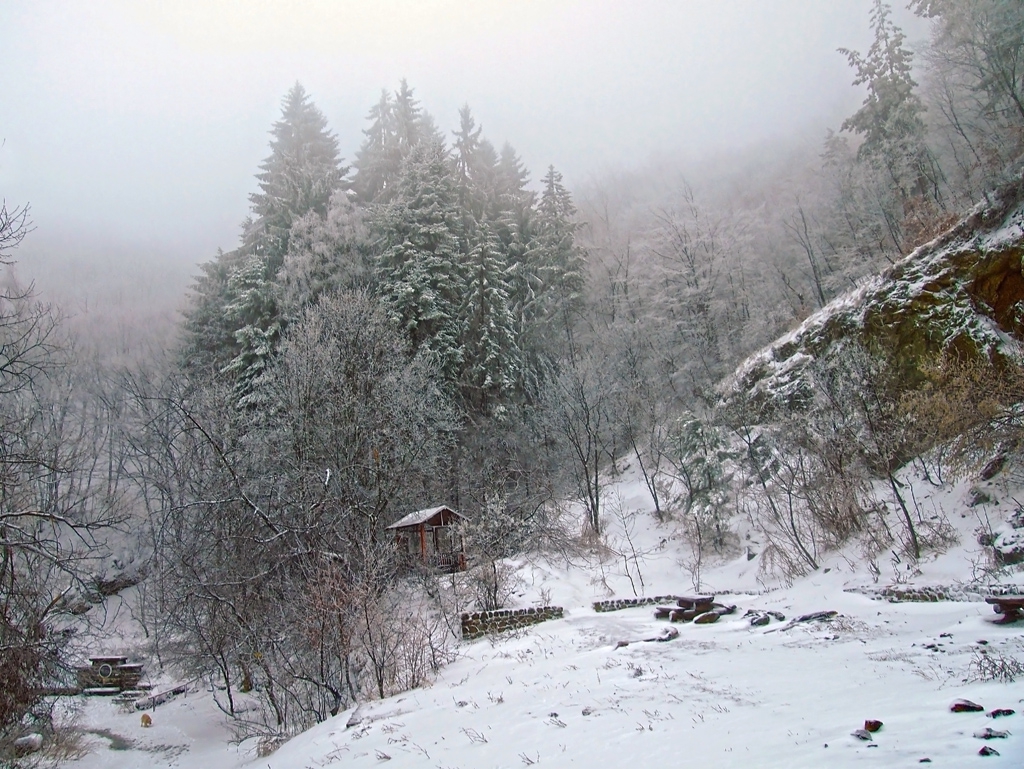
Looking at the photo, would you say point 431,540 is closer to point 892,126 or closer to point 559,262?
point 559,262

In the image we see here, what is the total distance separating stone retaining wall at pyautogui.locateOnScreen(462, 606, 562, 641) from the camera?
11641 mm

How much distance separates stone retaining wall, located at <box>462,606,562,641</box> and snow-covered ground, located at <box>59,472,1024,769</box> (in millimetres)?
719

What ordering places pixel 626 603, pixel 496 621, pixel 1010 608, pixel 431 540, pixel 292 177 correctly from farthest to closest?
pixel 292 177
pixel 431 540
pixel 626 603
pixel 496 621
pixel 1010 608

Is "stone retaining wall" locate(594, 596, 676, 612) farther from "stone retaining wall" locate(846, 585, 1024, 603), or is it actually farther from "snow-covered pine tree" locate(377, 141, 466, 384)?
"snow-covered pine tree" locate(377, 141, 466, 384)

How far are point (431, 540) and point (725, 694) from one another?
12085mm

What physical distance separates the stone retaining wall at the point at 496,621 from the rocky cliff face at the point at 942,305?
10452 mm

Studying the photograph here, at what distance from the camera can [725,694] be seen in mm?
5160

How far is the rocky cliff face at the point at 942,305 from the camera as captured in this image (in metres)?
13.1

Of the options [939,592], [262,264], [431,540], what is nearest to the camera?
[939,592]

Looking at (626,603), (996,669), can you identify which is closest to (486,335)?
(626,603)

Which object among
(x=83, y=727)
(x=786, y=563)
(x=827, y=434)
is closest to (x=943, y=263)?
(x=827, y=434)

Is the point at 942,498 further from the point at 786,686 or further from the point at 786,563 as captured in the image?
the point at 786,686

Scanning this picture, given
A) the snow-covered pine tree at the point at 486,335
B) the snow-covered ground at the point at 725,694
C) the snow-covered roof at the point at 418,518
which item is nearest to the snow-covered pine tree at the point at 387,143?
the snow-covered pine tree at the point at 486,335

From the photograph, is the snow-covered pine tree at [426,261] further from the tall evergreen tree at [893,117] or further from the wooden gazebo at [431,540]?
the tall evergreen tree at [893,117]
